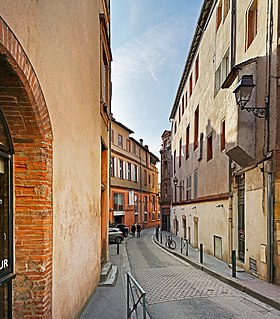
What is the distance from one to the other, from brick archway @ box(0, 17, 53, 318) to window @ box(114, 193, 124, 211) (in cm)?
3179

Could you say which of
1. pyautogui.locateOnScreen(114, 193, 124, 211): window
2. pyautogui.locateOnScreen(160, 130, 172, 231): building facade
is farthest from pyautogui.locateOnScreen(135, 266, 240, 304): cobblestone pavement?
pyautogui.locateOnScreen(160, 130, 172, 231): building facade

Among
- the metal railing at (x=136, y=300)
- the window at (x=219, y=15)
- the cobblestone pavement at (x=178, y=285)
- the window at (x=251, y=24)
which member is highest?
the window at (x=219, y=15)

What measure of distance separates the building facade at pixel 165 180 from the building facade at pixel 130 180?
2981 mm

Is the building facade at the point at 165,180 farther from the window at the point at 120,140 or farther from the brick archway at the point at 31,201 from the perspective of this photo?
the brick archway at the point at 31,201

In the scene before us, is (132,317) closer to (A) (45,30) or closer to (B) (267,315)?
(B) (267,315)

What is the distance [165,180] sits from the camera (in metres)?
45.4

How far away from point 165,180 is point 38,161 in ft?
135

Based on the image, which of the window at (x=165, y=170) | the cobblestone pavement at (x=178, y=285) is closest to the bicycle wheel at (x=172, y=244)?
the cobblestone pavement at (x=178, y=285)

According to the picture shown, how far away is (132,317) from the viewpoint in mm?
6652

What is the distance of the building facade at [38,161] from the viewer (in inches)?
155

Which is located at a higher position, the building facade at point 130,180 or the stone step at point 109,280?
the building facade at point 130,180

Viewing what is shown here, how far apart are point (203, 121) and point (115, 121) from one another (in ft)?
54.9

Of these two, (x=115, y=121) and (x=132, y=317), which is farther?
(x=115, y=121)

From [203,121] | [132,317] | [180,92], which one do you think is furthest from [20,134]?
[180,92]
